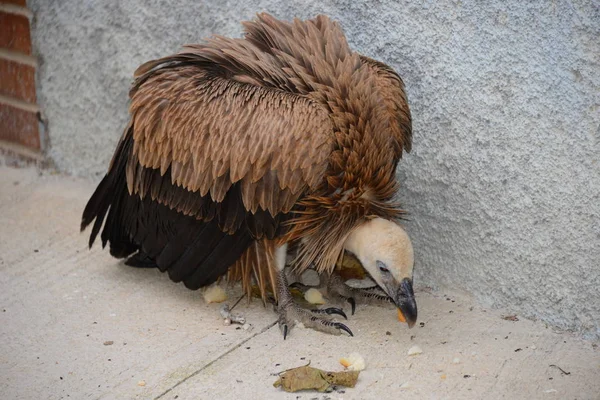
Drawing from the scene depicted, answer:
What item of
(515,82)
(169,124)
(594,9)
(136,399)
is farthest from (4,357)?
(594,9)

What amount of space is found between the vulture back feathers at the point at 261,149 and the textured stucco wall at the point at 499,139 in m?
0.21

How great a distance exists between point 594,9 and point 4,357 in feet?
9.98

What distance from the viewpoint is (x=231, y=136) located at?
3.67m

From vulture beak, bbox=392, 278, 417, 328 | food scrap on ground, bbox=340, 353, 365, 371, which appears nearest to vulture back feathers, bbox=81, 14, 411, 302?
vulture beak, bbox=392, 278, 417, 328

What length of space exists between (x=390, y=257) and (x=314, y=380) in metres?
0.66

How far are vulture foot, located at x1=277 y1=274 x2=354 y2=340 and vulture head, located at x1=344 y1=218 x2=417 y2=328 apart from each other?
330 mm

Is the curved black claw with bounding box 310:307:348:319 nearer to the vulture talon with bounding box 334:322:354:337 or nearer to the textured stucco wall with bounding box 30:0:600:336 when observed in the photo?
the vulture talon with bounding box 334:322:354:337

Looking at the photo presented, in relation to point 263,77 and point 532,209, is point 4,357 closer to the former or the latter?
point 263,77

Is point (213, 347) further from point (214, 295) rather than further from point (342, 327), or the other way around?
point (342, 327)

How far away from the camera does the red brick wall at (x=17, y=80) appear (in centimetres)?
537

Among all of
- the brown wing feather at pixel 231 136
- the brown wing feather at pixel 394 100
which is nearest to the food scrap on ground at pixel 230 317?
the brown wing feather at pixel 231 136

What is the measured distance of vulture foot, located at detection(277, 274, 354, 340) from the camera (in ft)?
13.0

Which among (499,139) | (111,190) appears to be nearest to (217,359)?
(111,190)

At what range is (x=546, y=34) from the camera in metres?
3.57
